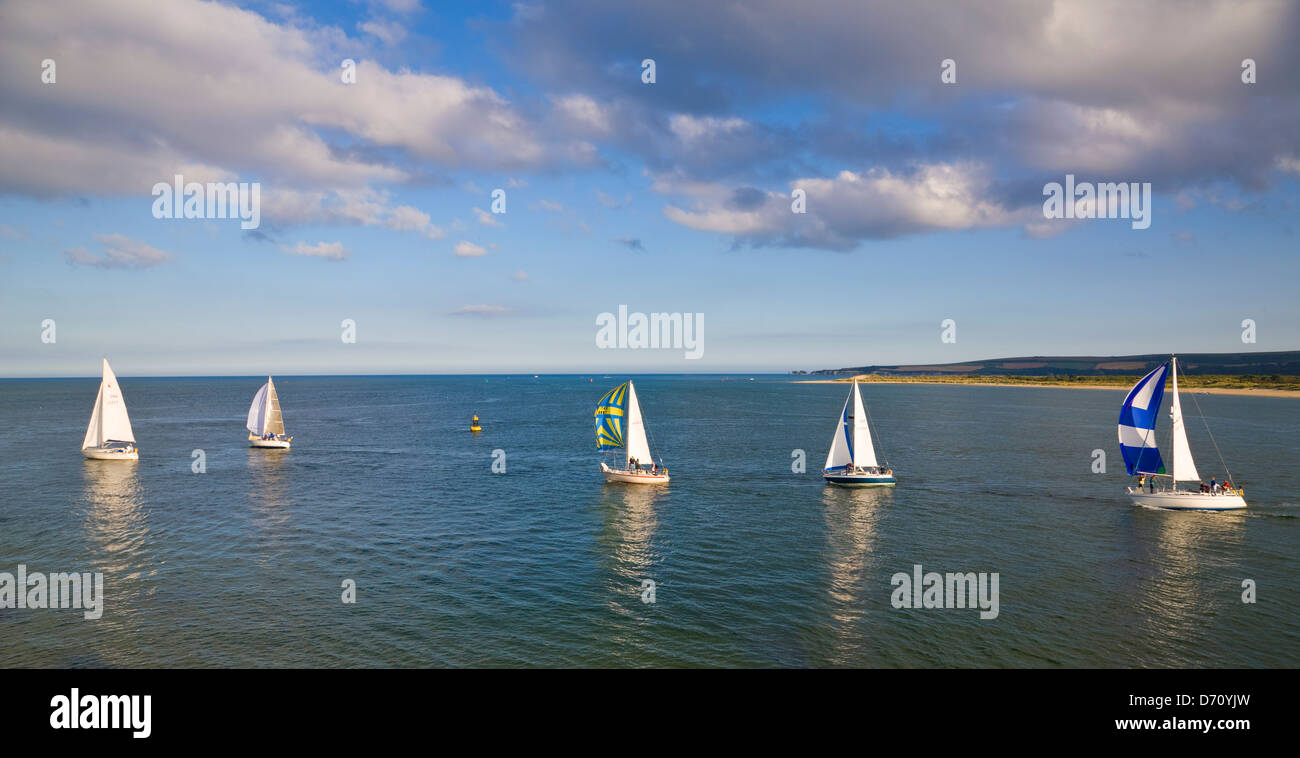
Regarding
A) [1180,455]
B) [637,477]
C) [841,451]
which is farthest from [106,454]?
[1180,455]

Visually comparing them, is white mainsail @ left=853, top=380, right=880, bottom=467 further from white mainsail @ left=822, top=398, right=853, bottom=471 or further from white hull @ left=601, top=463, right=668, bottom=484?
white hull @ left=601, top=463, right=668, bottom=484

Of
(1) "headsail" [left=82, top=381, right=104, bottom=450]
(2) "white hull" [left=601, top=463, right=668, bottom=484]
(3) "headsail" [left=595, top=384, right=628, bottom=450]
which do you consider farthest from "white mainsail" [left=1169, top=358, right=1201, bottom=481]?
(1) "headsail" [left=82, top=381, right=104, bottom=450]

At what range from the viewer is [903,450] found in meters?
99.2

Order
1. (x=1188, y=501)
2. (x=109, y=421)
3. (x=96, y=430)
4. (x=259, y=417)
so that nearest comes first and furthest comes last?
1. (x=1188, y=501)
2. (x=109, y=421)
3. (x=96, y=430)
4. (x=259, y=417)

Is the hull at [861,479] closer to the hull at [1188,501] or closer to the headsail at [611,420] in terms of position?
the hull at [1188,501]

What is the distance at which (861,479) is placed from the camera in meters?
69.0

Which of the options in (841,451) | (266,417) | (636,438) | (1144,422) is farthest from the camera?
(266,417)

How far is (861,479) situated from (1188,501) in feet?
96.2

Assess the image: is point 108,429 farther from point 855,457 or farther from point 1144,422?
point 1144,422

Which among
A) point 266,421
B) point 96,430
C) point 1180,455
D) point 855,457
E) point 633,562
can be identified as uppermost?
point 266,421

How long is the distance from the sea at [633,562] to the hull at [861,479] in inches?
68.8

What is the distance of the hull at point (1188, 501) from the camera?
56184 mm

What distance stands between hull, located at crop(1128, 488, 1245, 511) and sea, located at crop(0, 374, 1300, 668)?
0.98 metres
